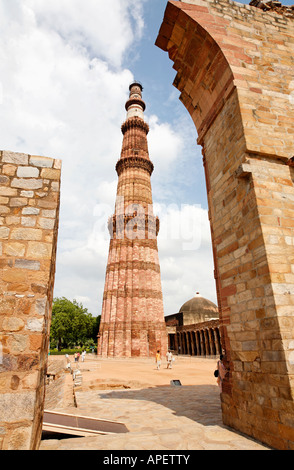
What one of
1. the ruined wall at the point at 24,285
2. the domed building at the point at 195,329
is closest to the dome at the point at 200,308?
the domed building at the point at 195,329

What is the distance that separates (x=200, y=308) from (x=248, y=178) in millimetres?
29262

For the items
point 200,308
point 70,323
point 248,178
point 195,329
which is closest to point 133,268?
point 195,329

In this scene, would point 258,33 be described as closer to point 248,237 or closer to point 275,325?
point 248,237

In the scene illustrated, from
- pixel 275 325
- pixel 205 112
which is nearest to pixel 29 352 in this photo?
pixel 275 325

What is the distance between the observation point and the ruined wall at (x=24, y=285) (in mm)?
2484

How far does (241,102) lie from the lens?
4.42 m

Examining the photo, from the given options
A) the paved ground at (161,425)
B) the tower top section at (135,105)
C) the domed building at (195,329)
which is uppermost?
the tower top section at (135,105)

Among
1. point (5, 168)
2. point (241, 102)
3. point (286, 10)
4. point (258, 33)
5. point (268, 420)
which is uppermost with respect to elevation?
point (286, 10)

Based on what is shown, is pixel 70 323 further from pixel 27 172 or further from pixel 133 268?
pixel 27 172

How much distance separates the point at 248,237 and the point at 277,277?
0.73 metres

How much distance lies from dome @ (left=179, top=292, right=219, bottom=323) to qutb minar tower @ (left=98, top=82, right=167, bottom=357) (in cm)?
649

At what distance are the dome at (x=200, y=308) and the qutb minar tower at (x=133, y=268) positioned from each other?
649 centimetres

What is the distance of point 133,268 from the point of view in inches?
996

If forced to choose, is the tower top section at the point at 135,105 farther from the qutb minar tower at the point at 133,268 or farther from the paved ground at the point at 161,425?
the paved ground at the point at 161,425
